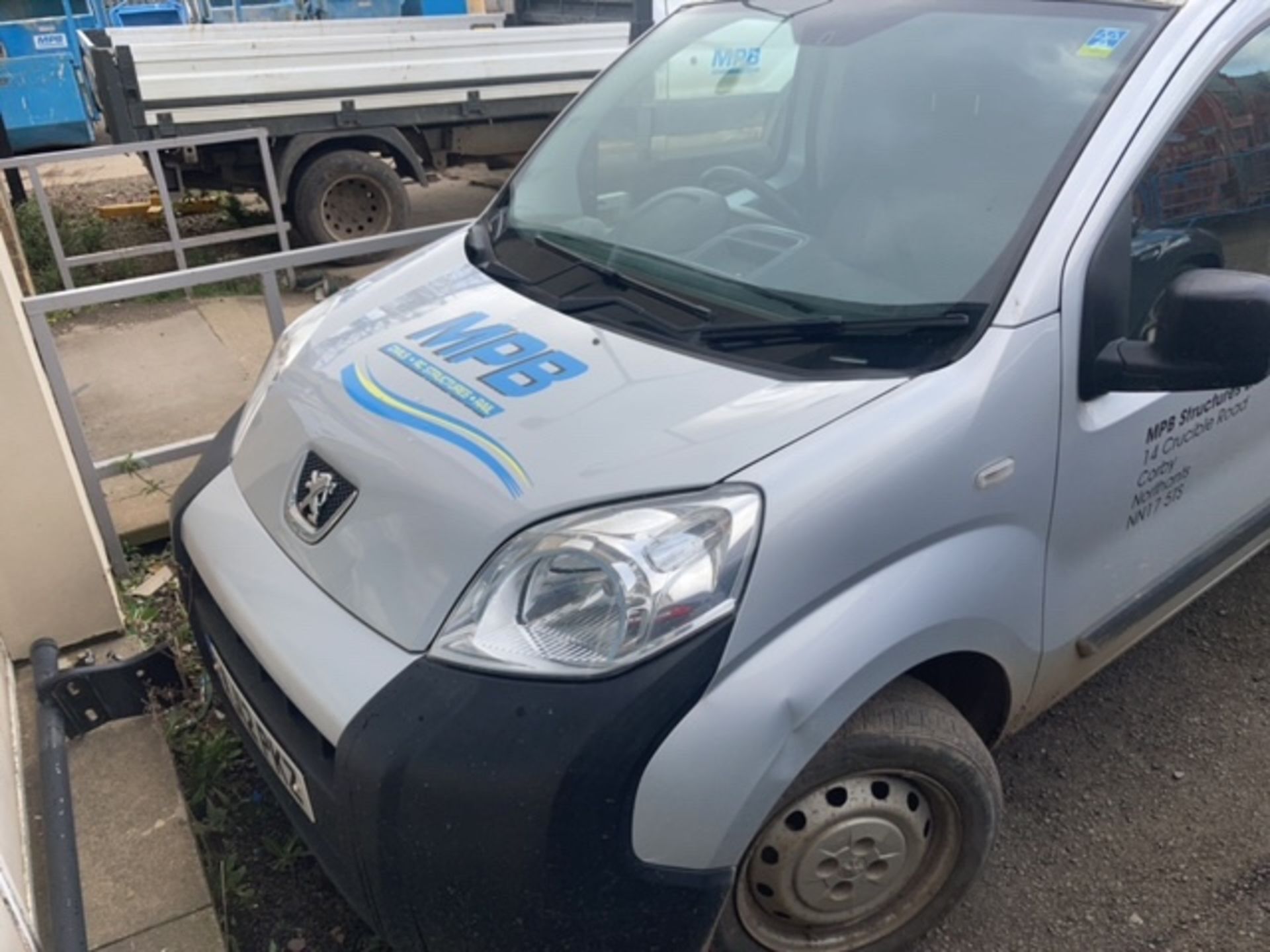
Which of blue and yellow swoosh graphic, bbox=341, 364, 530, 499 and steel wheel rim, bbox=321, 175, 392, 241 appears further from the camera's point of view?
steel wheel rim, bbox=321, 175, 392, 241

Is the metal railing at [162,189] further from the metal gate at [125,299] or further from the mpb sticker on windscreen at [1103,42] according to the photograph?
the mpb sticker on windscreen at [1103,42]

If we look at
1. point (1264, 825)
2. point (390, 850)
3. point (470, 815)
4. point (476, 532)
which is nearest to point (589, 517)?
point (476, 532)

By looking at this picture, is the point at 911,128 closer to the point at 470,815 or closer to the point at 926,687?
the point at 926,687

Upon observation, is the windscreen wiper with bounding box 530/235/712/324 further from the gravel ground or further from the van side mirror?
the gravel ground

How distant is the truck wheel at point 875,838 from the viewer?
1845 mm

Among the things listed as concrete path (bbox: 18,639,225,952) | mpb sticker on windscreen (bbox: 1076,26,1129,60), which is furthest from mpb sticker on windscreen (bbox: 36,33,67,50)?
mpb sticker on windscreen (bbox: 1076,26,1129,60)

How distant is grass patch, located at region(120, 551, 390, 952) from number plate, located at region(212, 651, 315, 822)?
0.51 feet

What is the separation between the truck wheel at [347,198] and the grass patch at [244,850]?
15.1ft

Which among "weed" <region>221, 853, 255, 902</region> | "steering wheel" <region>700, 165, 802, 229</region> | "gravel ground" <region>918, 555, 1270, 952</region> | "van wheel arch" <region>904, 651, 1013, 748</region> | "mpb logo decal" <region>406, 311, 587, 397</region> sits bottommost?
"gravel ground" <region>918, 555, 1270, 952</region>

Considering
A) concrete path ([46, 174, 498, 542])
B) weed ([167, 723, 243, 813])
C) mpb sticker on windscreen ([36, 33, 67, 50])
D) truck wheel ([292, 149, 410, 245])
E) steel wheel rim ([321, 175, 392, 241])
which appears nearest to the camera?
weed ([167, 723, 243, 813])

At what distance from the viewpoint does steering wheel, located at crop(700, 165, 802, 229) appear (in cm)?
230

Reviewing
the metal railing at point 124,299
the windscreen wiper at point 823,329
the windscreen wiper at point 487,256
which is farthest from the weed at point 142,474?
the windscreen wiper at point 823,329

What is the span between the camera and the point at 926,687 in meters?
1.99

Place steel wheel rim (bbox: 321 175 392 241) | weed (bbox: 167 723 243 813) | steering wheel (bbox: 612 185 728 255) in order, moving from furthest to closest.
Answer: steel wheel rim (bbox: 321 175 392 241) < weed (bbox: 167 723 243 813) < steering wheel (bbox: 612 185 728 255)
